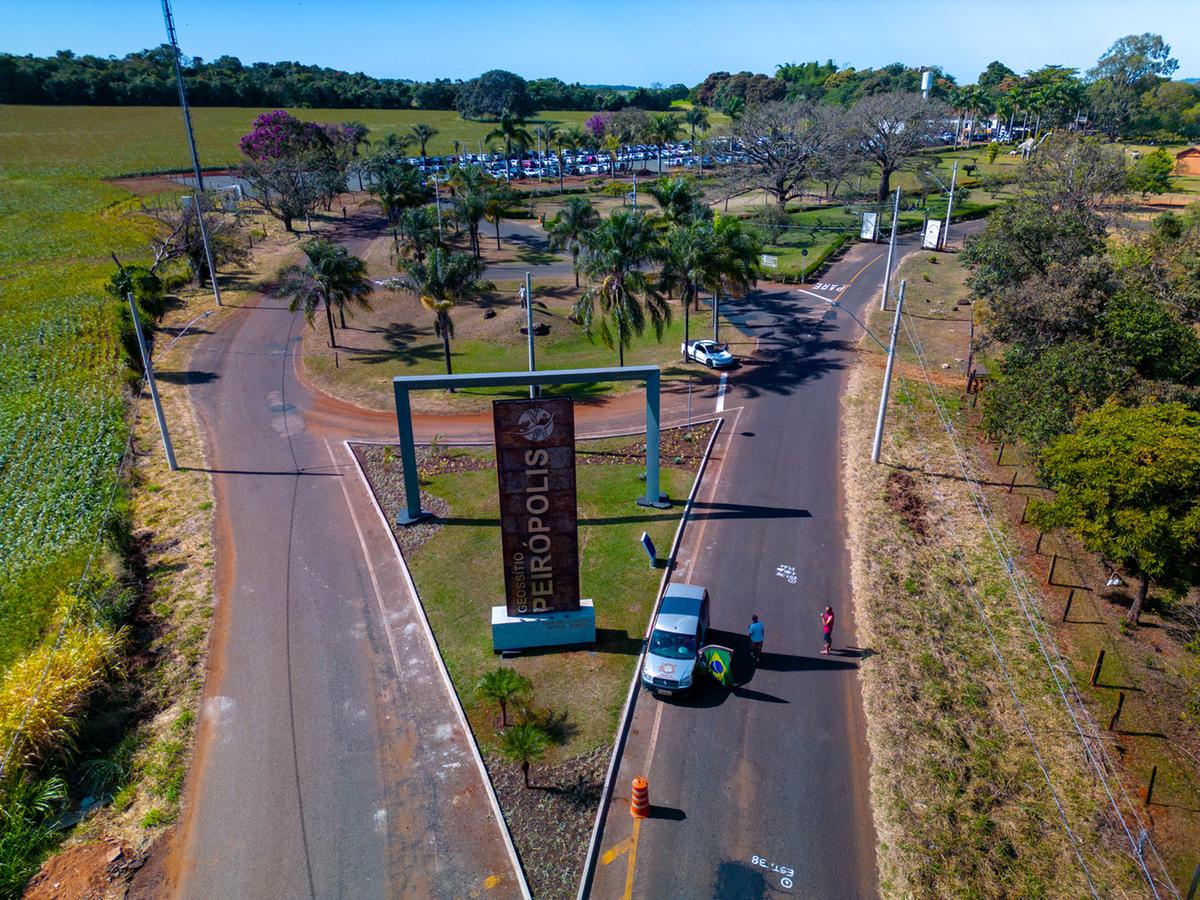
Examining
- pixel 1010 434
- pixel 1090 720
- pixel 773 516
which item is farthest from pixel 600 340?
pixel 1090 720

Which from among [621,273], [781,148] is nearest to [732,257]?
[621,273]

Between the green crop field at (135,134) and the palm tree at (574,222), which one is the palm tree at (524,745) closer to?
the palm tree at (574,222)

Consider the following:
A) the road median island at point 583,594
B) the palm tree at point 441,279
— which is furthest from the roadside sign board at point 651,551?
the palm tree at point 441,279

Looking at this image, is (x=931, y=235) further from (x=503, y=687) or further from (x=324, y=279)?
(x=503, y=687)

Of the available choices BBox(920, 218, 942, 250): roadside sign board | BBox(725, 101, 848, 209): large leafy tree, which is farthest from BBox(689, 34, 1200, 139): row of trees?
BBox(920, 218, 942, 250): roadside sign board

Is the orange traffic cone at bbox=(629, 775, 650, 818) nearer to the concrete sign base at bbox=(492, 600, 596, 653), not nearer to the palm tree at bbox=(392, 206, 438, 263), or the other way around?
the concrete sign base at bbox=(492, 600, 596, 653)

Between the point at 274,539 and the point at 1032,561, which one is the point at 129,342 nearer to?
the point at 274,539

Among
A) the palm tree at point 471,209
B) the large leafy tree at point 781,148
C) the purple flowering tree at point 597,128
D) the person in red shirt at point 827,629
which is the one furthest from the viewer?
the purple flowering tree at point 597,128
